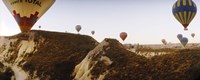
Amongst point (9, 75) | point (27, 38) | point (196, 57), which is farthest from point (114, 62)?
point (27, 38)

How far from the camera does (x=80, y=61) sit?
135ft

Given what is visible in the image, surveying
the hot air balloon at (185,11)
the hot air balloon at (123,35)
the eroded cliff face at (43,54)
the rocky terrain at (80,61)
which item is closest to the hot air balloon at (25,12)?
the rocky terrain at (80,61)

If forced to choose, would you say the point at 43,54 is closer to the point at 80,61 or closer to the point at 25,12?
the point at 80,61

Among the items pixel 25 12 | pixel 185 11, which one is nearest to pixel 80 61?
pixel 25 12

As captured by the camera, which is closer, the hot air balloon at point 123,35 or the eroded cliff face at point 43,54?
the eroded cliff face at point 43,54

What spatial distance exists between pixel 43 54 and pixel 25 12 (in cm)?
1526

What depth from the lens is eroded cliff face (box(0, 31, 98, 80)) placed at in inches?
1593

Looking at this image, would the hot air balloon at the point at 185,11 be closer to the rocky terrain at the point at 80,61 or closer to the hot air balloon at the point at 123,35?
the rocky terrain at the point at 80,61

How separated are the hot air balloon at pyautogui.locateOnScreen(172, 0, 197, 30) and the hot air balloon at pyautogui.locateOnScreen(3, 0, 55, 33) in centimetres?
1925

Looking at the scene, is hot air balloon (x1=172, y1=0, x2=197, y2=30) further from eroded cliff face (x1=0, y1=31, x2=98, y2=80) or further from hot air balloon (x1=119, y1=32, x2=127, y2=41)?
hot air balloon (x1=119, y1=32, x2=127, y2=41)

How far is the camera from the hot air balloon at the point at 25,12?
29.9m

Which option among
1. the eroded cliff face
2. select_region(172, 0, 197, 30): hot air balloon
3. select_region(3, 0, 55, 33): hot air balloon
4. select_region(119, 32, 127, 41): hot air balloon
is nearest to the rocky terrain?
the eroded cliff face

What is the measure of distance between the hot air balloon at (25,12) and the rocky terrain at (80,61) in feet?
25.8

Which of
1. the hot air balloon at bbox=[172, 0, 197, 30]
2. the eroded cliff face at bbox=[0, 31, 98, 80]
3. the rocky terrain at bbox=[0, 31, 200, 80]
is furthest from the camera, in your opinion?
the hot air balloon at bbox=[172, 0, 197, 30]
